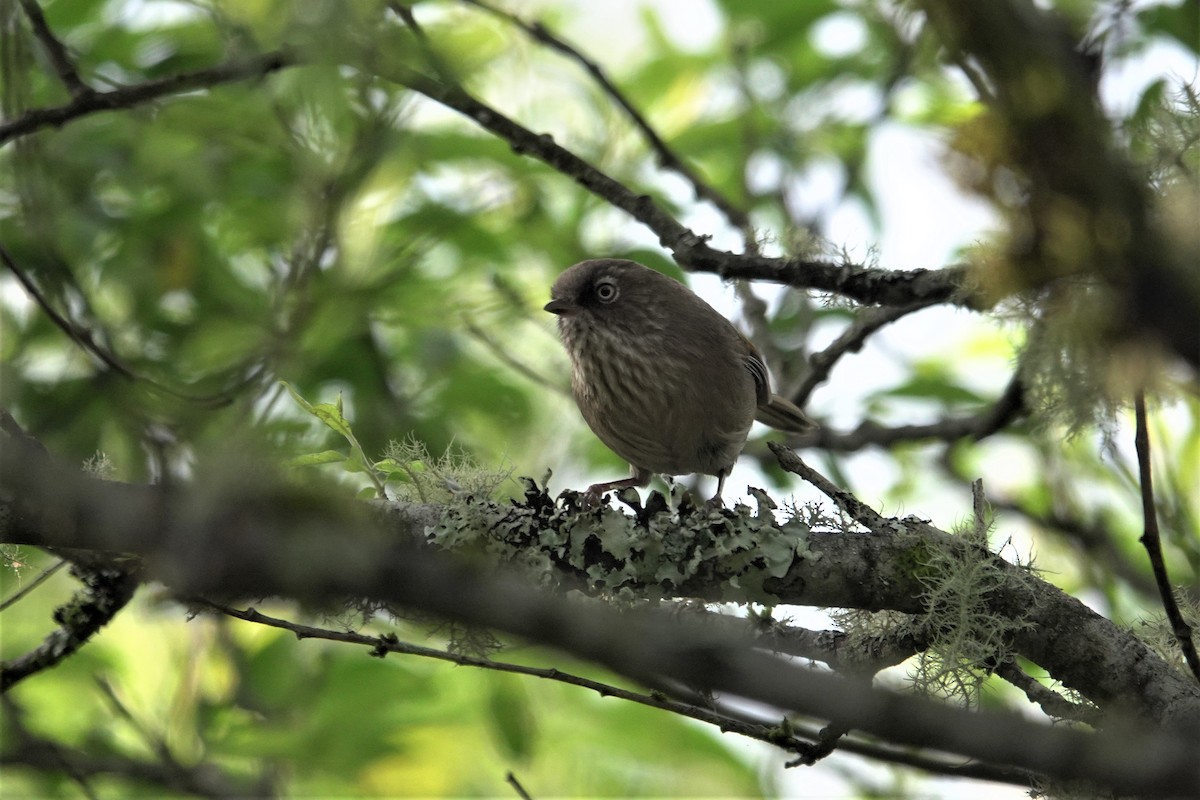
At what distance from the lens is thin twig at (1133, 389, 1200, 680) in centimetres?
260

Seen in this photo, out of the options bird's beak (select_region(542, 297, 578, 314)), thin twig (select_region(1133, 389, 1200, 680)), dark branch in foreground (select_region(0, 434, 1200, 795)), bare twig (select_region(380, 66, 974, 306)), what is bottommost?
dark branch in foreground (select_region(0, 434, 1200, 795))

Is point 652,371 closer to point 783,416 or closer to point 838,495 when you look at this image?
point 783,416

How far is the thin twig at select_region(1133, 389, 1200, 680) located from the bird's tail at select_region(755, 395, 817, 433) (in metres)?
2.73

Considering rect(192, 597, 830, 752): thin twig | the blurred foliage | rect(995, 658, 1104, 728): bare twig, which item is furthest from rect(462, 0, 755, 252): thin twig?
rect(192, 597, 830, 752): thin twig

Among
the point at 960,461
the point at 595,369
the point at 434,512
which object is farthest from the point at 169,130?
the point at 960,461

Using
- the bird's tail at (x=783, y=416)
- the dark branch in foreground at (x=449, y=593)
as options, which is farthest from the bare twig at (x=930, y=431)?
the dark branch in foreground at (x=449, y=593)

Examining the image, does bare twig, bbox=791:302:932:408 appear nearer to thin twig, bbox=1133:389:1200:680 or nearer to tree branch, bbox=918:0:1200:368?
thin twig, bbox=1133:389:1200:680

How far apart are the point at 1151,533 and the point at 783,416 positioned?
9.97 ft

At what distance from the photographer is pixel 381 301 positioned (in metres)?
4.95

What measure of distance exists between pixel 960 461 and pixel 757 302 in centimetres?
159

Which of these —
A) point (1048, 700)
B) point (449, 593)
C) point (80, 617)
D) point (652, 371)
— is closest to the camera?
point (449, 593)

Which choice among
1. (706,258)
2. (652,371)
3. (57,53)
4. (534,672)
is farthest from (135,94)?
(534,672)

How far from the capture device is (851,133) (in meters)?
6.01

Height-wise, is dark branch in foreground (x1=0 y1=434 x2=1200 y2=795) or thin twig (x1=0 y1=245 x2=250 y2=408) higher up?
thin twig (x1=0 y1=245 x2=250 y2=408)
